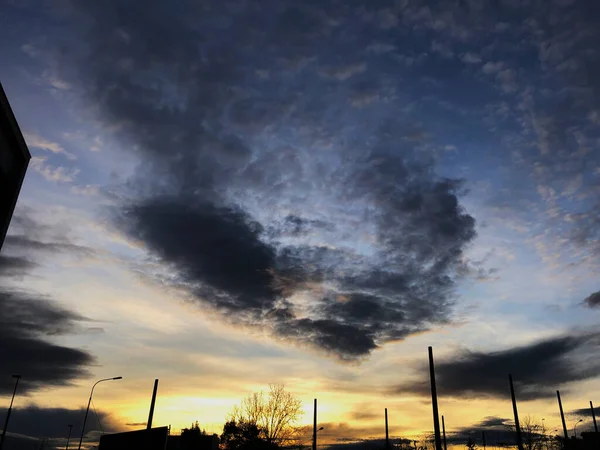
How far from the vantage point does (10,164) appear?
11.7 ft

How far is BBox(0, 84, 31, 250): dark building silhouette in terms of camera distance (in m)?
3.33

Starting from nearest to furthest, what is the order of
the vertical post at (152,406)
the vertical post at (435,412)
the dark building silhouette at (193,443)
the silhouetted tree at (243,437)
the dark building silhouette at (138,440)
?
the vertical post at (435,412), the vertical post at (152,406), the dark building silhouette at (138,440), the dark building silhouette at (193,443), the silhouetted tree at (243,437)

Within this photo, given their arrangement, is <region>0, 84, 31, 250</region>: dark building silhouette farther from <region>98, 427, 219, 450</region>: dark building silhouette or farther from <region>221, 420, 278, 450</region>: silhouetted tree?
<region>221, 420, 278, 450</region>: silhouetted tree

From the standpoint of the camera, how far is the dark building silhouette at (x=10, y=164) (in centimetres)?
333

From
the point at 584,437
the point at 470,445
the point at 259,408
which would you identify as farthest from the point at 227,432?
the point at 470,445

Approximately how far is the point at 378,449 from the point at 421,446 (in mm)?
10528

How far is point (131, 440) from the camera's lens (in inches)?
1727

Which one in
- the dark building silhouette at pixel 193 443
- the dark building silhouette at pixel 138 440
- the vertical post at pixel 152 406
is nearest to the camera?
the vertical post at pixel 152 406

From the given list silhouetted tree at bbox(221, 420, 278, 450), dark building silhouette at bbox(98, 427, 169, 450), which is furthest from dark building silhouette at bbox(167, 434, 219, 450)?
silhouetted tree at bbox(221, 420, 278, 450)

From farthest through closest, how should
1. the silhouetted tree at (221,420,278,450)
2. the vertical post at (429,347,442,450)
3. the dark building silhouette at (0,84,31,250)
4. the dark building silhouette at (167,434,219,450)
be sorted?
1. the silhouetted tree at (221,420,278,450)
2. the dark building silhouette at (167,434,219,450)
3. the vertical post at (429,347,442,450)
4. the dark building silhouette at (0,84,31,250)

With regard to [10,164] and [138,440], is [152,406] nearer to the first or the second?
[138,440]

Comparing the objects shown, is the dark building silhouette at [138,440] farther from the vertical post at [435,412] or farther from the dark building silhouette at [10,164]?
the dark building silhouette at [10,164]

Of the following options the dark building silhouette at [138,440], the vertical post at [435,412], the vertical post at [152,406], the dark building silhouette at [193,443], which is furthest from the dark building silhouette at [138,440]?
the vertical post at [435,412]

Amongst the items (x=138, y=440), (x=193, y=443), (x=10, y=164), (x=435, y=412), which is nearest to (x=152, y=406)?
(x=138, y=440)
